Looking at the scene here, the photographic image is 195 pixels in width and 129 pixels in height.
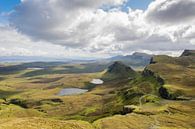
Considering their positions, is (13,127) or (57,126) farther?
(57,126)

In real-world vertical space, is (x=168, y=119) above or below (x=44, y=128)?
below

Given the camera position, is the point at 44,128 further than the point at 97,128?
No

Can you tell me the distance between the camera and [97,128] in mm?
155875

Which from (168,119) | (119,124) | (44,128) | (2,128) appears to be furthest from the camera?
(168,119)

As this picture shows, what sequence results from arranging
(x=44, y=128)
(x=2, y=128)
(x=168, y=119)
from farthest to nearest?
(x=168, y=119) < (x=44, y=128) < (x=2, y=128)

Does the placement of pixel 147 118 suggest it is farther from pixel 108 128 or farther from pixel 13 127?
pixel 13 127

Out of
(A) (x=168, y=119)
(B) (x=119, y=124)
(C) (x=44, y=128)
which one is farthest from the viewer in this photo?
(A) (x=168, y=119)

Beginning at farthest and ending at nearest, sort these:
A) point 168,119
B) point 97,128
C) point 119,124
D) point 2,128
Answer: point 168,119, point 119,124, point 97,128, point 2,128

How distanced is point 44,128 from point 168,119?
100 metres

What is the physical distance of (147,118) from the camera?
19212 cm

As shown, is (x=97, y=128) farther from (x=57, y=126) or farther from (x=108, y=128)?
(x=57, y=126)

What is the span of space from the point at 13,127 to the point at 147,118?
105 metres

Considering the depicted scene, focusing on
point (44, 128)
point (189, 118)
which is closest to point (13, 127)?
point (44, 128)

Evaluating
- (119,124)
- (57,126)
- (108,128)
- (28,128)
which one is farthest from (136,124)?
(28,128)
